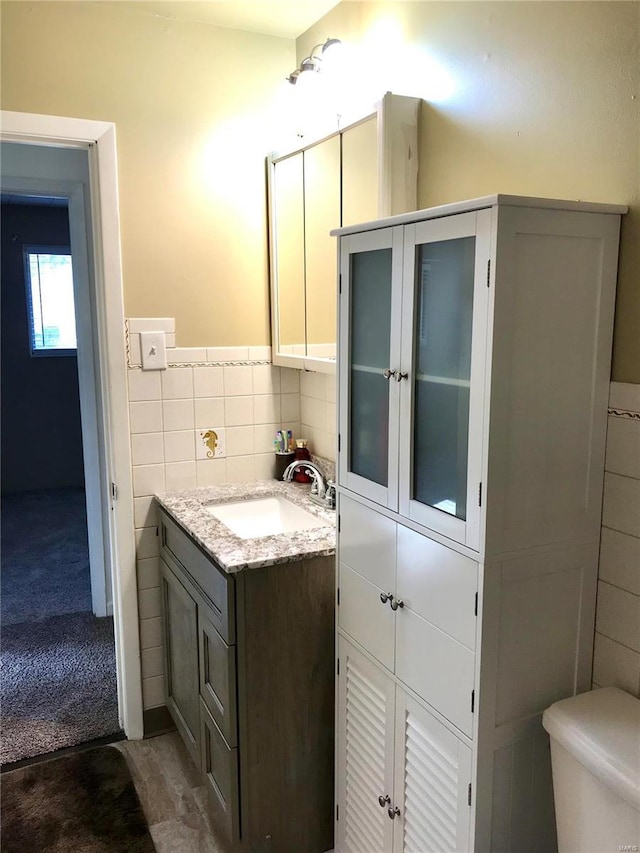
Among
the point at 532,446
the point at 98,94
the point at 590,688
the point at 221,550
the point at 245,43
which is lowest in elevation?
the point at 590,688

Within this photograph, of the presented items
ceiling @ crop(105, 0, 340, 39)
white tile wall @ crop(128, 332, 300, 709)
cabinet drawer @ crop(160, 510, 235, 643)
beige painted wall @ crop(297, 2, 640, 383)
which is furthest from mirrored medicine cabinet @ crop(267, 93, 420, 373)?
cabinet drawer @ crop(160, 510, 235, 643)

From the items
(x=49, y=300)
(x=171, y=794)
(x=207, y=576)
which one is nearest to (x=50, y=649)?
(x=171, y=794)

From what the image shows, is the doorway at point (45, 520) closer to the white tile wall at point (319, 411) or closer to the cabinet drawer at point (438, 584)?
the white tile wall at point (319, 411)

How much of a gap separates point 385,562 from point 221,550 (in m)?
0.49

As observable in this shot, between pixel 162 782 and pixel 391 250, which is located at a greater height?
pixel 391 250

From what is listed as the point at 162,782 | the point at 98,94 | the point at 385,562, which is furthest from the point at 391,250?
the point at 162,782

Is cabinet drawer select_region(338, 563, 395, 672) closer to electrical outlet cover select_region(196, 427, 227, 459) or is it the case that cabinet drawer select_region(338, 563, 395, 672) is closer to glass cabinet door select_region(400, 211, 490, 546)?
glass cabinet door select_region(400, 211, 490, 546)

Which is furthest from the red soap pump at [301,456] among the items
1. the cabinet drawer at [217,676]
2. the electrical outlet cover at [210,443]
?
the cabinet drawer at [217,676]

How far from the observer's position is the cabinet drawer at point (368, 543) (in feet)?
5.17

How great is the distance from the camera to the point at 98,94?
7.46ft

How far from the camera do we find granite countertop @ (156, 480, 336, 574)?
1812 millimetres

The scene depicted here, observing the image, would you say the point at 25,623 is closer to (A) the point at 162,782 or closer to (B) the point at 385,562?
(A) the point at 162,782

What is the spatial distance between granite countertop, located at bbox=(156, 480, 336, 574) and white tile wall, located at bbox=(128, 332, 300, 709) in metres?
0.08

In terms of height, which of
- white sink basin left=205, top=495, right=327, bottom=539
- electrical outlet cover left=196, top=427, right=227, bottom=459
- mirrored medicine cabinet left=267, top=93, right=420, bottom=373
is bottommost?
white sink basin left=205, top=495, right=327, bottom=539
